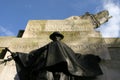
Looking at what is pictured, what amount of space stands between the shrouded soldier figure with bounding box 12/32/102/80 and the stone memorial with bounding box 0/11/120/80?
29.3 inches

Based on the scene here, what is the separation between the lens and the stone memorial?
8.52 meters

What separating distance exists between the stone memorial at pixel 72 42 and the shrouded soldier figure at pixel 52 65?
0.74m

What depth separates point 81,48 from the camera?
30.7 feet

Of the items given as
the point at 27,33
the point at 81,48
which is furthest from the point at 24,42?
the point at 81,48

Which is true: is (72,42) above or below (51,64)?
above

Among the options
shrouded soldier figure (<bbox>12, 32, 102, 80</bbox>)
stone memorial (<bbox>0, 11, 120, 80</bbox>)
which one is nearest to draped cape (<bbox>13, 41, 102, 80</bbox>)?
shrouded soldier figure (<bbox>12, 32, 102, 80</bbox>)

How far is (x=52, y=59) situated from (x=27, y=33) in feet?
12.0

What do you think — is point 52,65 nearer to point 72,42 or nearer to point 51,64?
point 51,64

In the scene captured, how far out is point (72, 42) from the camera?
984 centimetres

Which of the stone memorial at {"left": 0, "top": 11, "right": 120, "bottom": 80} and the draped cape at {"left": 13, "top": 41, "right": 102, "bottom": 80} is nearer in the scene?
the draped cape at {"left": 13, "top": 41, "right": 102, "bottom": 80}

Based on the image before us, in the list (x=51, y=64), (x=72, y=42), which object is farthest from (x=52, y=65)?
(x=72, y=42)

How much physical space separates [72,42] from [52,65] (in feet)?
9.44

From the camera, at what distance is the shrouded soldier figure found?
7156mm

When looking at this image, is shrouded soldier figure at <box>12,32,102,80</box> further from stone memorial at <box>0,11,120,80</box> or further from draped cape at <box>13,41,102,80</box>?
stone memorial at <box>0,11,120,80</box>
